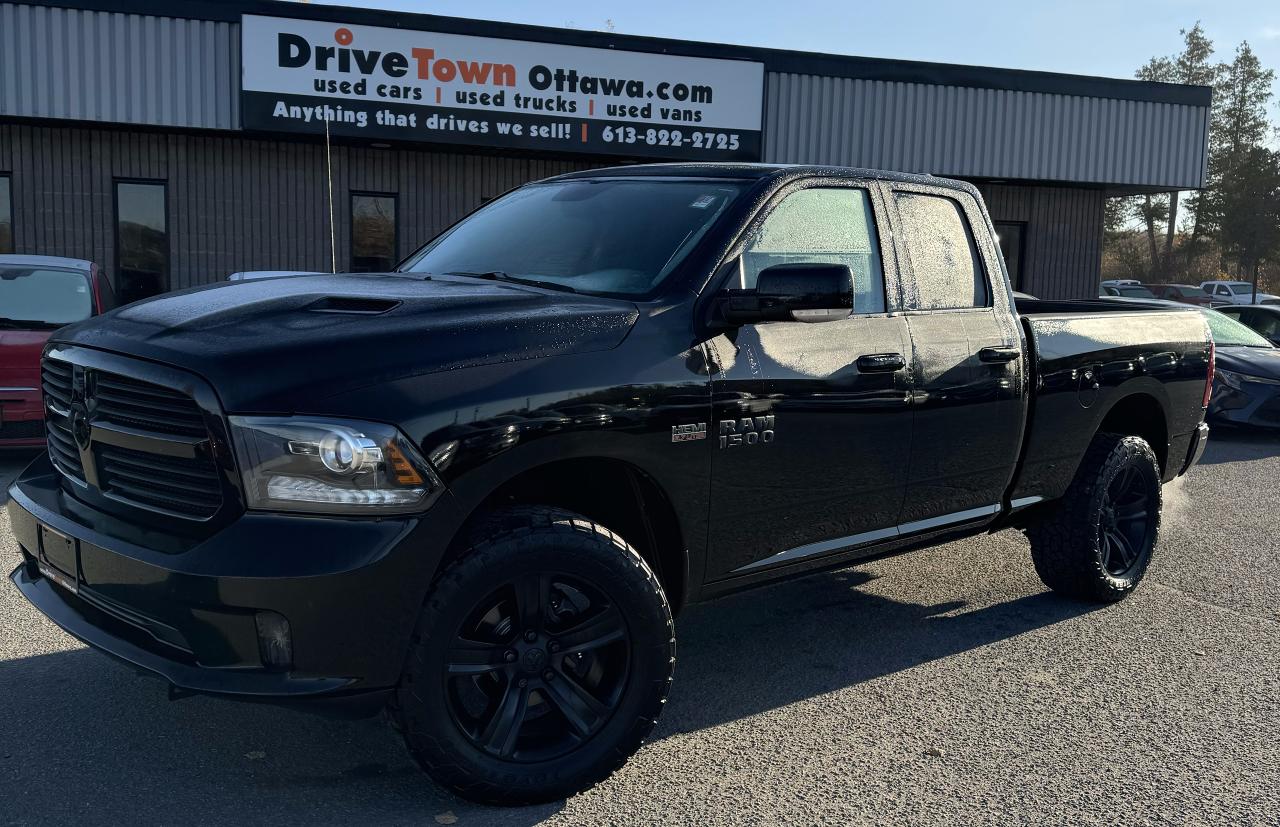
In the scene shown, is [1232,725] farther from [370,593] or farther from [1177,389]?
[370,593]

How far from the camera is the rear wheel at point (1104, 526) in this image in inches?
208

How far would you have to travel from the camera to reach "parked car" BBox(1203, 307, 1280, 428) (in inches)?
451

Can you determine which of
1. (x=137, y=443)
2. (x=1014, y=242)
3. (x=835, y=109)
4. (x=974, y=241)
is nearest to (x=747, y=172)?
(x=974, y=241)

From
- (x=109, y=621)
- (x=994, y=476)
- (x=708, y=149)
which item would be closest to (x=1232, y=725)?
(x=994, y=476)

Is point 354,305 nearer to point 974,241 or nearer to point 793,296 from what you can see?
point 793,296

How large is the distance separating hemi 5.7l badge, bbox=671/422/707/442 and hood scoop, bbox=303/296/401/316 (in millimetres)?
917

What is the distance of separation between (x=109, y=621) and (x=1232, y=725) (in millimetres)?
3699

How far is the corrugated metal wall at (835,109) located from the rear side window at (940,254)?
12219 mm

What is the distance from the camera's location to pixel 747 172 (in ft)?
13.9

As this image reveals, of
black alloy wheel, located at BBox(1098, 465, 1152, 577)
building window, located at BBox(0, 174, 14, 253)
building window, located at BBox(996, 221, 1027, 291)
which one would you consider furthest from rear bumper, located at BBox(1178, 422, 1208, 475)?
building window, located at BBox(996, 221, 1027, 291)

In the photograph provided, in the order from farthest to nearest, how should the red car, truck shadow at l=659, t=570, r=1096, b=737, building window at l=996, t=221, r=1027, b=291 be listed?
1. building window at l=996, t=221, r=1027, b=291
2. the red car
3. truck shadow at l=659, t=570, r=1096, b=737

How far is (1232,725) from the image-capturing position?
3.99 meters

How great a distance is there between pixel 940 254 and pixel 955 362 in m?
0.53

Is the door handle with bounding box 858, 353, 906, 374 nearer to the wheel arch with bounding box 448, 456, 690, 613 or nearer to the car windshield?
the wheel arch with bounding box 448, 456, 690, 613
